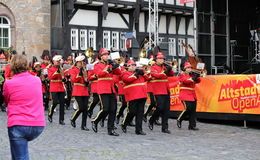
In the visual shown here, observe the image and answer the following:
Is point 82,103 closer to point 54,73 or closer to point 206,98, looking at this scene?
point 54,73

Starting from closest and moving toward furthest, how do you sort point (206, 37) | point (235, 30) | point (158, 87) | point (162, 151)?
1. point (162, 151)
2. point (158, 87)
3. point (206, 37)
4. point (235, 30)

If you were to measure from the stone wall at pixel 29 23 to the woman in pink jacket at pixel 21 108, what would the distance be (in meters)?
21.9

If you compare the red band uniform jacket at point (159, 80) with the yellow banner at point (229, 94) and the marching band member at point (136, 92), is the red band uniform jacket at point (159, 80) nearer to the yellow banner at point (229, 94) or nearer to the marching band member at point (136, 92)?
the marching band member at point (136, 92)

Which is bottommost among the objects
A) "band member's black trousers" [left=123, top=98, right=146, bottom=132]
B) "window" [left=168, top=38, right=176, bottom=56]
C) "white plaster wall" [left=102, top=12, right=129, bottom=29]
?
"band member's black trousers" [left=123, top=98, right=146, bottom=132]

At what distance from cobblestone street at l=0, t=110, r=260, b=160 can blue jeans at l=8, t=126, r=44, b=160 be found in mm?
2934

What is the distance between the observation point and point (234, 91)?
14.4 metres

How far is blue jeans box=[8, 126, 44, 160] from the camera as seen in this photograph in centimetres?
601

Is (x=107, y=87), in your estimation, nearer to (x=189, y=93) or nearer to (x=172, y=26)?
(x=189, y=93)

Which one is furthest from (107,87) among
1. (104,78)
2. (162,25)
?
(162,25)

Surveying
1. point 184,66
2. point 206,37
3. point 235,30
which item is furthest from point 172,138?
point 235,30

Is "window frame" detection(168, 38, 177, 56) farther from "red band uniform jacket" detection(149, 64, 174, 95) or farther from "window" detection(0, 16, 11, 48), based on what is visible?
"red band uniform jacket" detection(149, 64, 174, 95)

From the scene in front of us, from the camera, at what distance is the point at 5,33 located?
1089 inches

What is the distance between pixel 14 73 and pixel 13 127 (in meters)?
0.64

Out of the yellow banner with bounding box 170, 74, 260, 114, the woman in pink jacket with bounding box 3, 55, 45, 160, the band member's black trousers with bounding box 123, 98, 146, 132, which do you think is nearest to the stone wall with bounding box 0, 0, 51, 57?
the yellow banner with bounding box 170, 74, 260, 114
